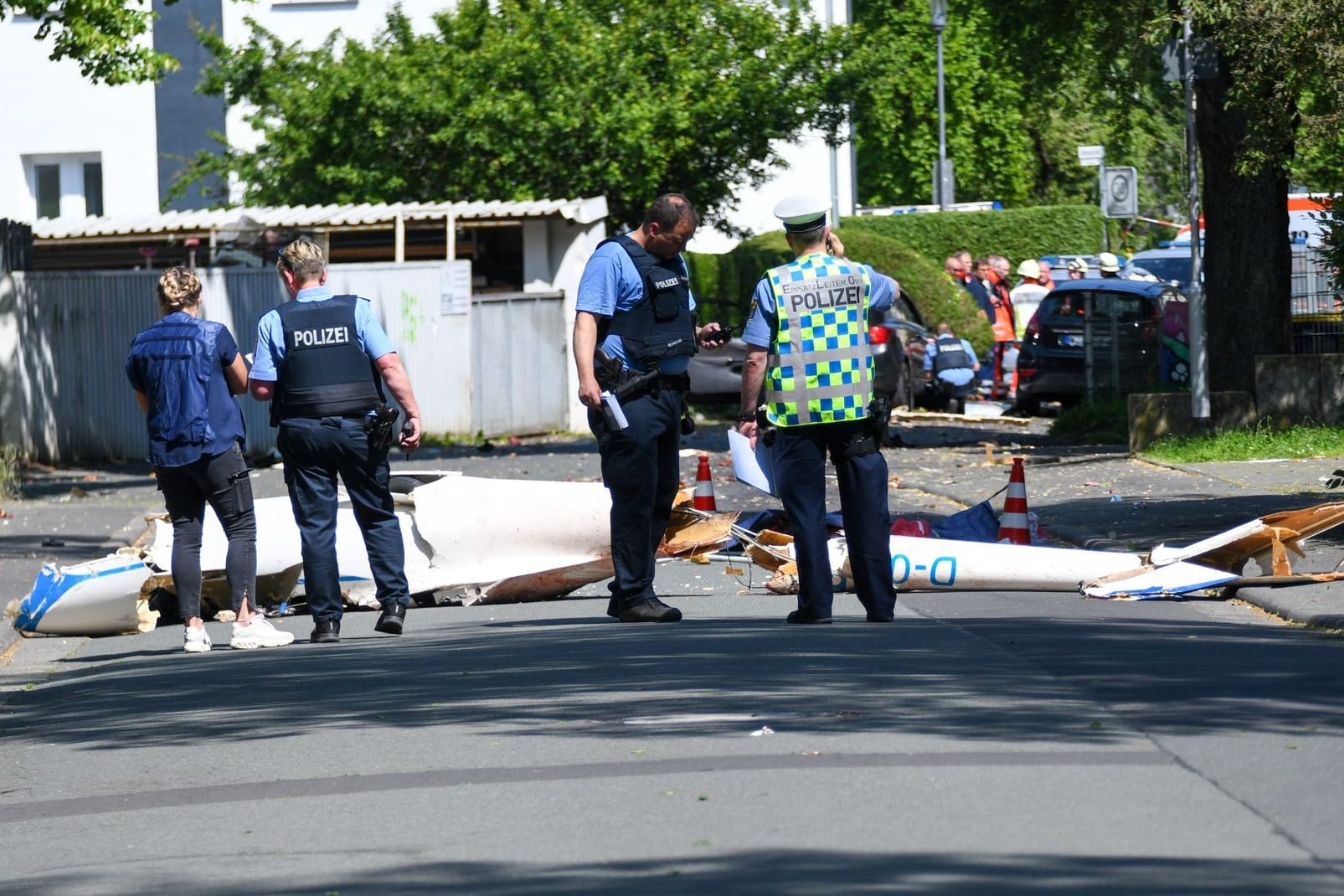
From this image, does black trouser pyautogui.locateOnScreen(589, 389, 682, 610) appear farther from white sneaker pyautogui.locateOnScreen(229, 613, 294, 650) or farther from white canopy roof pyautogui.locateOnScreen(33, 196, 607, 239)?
white canopy roof pyautogui.locateOnScreen(33, 196, 607, 239)

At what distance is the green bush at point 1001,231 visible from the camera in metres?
44.1

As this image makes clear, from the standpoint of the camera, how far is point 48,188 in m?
41.7

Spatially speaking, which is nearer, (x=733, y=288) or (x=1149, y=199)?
(x=733, y=288)

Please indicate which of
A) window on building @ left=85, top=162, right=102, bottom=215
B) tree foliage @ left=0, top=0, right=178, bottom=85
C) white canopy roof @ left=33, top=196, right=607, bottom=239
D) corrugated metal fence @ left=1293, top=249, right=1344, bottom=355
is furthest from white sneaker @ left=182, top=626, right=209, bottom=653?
window on building @ left=85, top=162, right=102, bottom=215

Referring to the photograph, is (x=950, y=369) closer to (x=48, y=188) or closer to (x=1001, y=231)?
(x=1001, y=231)

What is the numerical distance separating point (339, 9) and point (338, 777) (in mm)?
36652

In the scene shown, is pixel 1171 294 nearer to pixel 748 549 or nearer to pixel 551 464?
pixel 551 464

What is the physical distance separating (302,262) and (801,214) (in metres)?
2.27

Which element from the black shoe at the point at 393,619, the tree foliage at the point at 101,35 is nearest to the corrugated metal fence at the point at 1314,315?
the tree foliage at the point at 101,35

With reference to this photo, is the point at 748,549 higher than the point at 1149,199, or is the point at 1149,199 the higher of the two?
the point at 1149,199

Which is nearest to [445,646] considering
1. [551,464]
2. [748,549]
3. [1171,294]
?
[748,549]

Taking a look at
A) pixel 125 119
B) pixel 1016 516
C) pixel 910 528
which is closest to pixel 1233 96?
pixel 1016 516

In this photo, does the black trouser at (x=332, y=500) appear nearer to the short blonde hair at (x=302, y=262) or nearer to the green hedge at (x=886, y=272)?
the short blonde hair at (x=302, y=262)

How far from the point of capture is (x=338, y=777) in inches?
254
